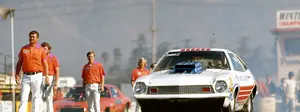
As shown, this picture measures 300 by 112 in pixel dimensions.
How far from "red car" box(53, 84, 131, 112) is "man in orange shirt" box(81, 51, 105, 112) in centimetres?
282

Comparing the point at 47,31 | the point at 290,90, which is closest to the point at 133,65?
the point at 47,31

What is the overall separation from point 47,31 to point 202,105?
441 feet

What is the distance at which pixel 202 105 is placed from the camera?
12.2 m

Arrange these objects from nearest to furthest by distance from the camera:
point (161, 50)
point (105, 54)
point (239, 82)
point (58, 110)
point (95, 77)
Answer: point (239, 82) < point (95, 77) < point (58, 110) < point (105, 54) < point (161, 50)

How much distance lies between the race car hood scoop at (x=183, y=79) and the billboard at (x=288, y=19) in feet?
446

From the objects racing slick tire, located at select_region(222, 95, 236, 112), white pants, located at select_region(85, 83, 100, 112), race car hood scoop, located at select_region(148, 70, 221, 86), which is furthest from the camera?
white pants, located at select_region(85, 83, 100, 112)

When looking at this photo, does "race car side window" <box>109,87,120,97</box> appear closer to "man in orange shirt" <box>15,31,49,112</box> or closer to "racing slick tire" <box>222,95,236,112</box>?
"man in orange shirt" <box>15,31,49,112</box>

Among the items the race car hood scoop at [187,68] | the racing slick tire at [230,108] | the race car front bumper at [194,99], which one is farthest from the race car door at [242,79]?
the race car front bumper at [194,99]

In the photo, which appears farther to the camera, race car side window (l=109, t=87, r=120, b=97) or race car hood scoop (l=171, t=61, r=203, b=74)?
race car side window (l=109, t=87, r=120, b=97)

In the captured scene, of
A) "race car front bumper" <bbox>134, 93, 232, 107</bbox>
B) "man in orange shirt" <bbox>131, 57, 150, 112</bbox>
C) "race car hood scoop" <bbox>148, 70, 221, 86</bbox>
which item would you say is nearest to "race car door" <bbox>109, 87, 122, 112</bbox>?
"man in orange shirt" <bbox>131, 57, 150, 112</bbox>

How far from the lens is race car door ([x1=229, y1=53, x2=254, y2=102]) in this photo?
1344 centimetres

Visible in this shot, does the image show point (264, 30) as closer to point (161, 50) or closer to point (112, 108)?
point (161, 50)

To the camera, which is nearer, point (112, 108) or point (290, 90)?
point (112, 108)

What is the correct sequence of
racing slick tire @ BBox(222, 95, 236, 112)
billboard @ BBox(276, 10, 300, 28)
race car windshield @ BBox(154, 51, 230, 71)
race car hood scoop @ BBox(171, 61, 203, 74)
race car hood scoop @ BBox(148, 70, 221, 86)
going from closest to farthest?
race car hood scoop @ BBox(148, 70, 221, 86) → racing slick tire @ BBox(222, 95, 236, 112) → race car hood scoop @ BBox(171, 61, 203, 74) → race car windshield @ BBox(154, 51, 230, 71) → billboard @ BBox(276, 10, 300, 28)
